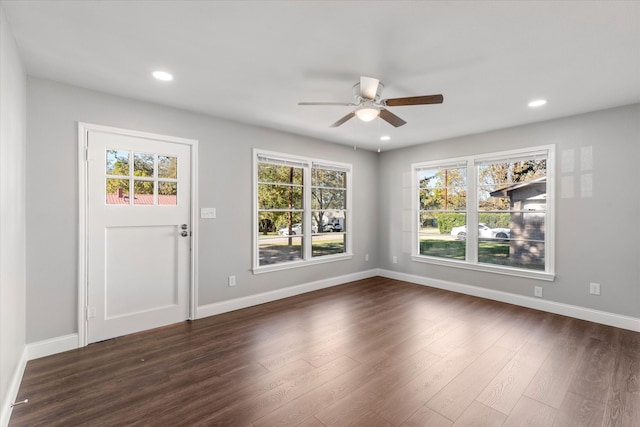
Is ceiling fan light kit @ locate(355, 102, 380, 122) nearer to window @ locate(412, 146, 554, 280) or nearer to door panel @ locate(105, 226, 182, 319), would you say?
door panel @ locate(105, 226, 182, 319)

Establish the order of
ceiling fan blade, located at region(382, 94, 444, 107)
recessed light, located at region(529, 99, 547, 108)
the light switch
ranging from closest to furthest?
1. ceiling fan blade, located at region(382, 94, 444, 107)
2. recessed light, located at region(529, 99, 547, 108)
3. the light switch

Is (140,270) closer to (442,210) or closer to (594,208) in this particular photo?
(442,210)

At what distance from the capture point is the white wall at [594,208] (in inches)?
128

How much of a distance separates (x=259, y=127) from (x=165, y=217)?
69.2 inches

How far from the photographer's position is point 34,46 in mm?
2150

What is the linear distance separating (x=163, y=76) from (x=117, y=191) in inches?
50.8

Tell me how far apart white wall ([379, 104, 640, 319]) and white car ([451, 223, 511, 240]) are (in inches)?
23.0

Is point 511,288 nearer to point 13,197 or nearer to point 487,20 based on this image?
point 487,20

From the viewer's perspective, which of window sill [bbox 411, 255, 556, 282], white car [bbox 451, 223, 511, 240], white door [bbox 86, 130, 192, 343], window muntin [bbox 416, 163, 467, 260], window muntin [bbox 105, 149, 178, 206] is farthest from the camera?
window muntin [bbox 416, 163, 467, 260]

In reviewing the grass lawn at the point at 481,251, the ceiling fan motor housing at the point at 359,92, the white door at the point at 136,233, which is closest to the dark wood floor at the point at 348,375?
the white door at the point at 136,233

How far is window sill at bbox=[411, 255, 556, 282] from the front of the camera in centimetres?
385

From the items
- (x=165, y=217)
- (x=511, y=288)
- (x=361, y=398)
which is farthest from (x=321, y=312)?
(x=511, y=288)

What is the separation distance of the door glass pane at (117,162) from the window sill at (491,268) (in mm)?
4570

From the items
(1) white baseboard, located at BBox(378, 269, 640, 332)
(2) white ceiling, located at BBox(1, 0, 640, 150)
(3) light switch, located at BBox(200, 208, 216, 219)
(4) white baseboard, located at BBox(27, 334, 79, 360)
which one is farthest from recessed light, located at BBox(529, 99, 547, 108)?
(4) white baseboard, located at BBox(27, 334, 79, 360)
